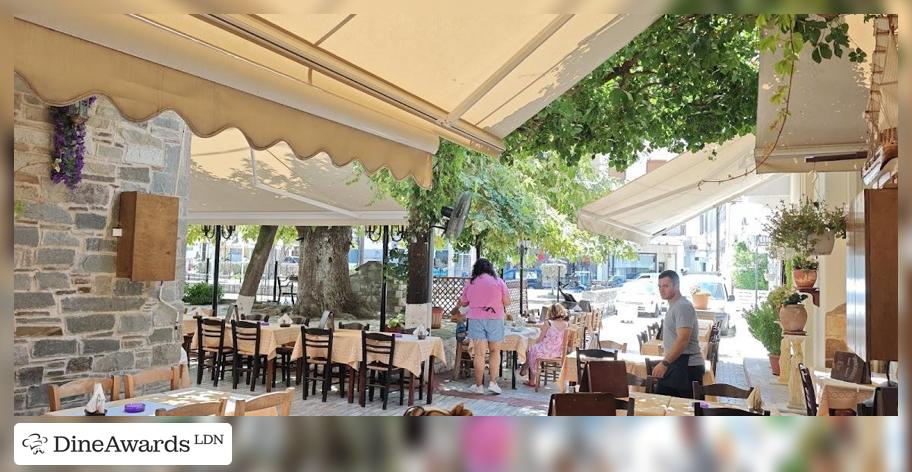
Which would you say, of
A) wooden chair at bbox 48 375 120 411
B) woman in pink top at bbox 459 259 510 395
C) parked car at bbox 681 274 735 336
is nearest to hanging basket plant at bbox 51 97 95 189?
wooden chair at bbox 48 375 120 411

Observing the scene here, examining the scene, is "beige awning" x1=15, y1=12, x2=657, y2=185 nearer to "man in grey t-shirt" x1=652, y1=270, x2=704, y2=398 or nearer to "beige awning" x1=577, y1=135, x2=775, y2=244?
"man in grey t-shirt" x1=652, y1=270, x2=704, y2=398

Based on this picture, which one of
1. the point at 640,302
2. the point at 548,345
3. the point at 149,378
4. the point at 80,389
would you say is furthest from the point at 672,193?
the point at 640,302

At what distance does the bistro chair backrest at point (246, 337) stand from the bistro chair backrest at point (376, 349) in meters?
1.73

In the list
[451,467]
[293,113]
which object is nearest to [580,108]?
[293,113]

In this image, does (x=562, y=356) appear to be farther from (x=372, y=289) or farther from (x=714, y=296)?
(x=714, y=296)

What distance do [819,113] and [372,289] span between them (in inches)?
558

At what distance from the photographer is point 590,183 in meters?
20.7

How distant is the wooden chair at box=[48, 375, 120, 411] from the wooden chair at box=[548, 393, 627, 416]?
3175 mm

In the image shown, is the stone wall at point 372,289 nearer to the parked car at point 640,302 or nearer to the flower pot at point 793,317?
the parked car at point 640,302

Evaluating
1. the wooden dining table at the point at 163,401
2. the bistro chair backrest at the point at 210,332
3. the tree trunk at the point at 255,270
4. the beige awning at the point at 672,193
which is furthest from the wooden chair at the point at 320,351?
the tree trunk at the point at 255,270

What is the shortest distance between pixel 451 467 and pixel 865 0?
1.25m

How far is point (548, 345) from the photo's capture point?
9.52 metres

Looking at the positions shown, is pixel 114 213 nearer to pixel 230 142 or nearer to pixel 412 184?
pixel 230 142

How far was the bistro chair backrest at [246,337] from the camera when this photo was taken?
872cm
